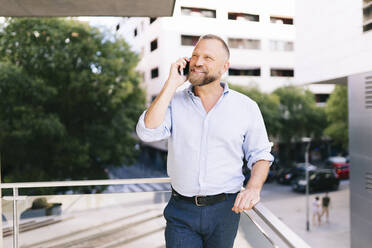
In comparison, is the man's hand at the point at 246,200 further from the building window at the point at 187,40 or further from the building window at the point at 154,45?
the building window at the point at 154,45

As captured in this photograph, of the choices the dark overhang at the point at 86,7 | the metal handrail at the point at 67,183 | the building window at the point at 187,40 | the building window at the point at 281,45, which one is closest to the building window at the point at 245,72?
the building window at the point at 281,45

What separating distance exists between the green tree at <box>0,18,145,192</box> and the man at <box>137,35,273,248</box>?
11403 mm

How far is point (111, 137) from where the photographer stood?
13.2 m


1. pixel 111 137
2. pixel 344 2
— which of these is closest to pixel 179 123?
pixel 344 2

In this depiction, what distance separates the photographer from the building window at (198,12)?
1952 centimetres

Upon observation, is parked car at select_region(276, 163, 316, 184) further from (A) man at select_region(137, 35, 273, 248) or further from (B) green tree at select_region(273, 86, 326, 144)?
(A) man at select_region(137, 35, 273, 248)

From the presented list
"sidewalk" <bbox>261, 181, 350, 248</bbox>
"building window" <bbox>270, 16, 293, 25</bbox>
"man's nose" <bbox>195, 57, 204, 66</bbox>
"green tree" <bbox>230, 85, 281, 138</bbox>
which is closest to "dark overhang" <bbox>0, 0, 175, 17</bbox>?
"man's nose" <bbox>195, 57, 204, 66</bbox>

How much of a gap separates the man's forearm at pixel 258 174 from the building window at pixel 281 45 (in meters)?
22.8

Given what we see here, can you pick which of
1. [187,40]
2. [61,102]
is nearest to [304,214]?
[61,102]

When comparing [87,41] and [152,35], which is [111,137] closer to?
[87,41]

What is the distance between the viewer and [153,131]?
134 centimetres

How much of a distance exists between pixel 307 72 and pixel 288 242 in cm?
1002

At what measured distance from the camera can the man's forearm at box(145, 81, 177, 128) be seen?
1305 mm

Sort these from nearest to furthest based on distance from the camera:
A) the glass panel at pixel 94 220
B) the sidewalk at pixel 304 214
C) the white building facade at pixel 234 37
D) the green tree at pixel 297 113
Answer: the glass panel at pixel 94 220, the sidewalk at pixel 304 214, the white building facade at pixel 234 37, the green tree at pixel 297 113
